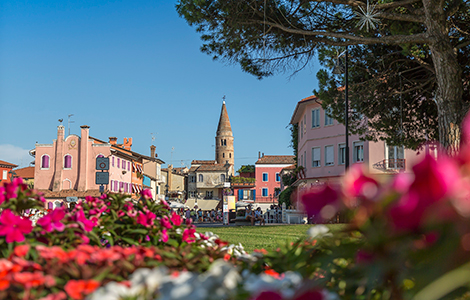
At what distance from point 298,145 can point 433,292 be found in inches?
1854

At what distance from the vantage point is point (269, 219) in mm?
37938

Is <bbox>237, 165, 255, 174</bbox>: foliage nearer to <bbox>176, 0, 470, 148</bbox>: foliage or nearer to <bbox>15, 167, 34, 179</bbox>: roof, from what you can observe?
<bbox>15, 167, 34, 179</bbox>: roof

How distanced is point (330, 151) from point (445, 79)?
2639cm

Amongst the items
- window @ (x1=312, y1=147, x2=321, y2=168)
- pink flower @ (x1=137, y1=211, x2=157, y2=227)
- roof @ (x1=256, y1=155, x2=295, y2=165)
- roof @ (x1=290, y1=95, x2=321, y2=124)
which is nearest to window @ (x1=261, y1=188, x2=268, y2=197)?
roof @ (x1=256, y1=155, x2=295, y2=165)

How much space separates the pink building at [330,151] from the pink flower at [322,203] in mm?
32885

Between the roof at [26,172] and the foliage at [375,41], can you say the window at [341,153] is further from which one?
the roof at [26,172]

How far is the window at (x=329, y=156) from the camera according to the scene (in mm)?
37737

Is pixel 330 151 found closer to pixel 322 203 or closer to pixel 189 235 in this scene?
pixel 189 235

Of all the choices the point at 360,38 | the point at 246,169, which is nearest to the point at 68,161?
the point at 246,169

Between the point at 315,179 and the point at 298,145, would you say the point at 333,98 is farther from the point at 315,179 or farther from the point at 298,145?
the point at 298,145

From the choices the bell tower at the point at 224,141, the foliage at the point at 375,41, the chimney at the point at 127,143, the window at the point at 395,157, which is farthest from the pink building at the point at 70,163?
the bell tower at the point at 224,141

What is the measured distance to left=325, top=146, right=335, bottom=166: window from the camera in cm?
3774

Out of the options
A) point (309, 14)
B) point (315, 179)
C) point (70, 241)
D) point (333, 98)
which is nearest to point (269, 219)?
point (315, 179)

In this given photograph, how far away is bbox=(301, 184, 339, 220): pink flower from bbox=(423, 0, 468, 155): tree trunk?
1116cm
